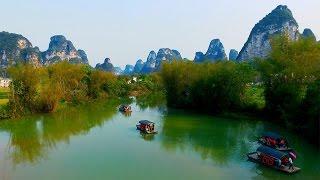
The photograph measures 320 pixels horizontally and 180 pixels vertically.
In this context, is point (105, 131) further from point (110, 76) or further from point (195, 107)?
point (110, 76)

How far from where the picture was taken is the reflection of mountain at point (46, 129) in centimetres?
2274

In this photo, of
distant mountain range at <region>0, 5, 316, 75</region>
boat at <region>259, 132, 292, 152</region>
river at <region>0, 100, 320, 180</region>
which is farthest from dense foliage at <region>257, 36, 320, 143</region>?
distant mountain range at <region>0, 5, 316, 75</region>

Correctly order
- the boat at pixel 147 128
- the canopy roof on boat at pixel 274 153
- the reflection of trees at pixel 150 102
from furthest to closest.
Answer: the reflection of trees at pixel 150 102
the boat at pixel 147 128
the canopy roof on boat at pixel 274 153

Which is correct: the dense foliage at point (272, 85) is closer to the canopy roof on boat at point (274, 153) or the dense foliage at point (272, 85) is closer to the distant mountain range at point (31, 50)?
the canopy roof on boat at point (274, 153)

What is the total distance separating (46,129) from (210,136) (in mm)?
12086

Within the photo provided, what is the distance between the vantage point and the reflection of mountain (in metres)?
22.7

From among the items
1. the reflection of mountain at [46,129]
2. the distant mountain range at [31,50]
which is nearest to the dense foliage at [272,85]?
the reflection of mountain at [46,129]

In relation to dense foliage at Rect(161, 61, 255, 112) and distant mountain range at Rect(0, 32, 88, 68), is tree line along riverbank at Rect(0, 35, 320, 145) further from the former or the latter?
distant mountain range at Rect(0, 32, 88, 68)

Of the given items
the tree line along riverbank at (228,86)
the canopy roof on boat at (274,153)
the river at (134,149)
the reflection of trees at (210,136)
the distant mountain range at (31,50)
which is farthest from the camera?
the distant mountain range at (31,50)

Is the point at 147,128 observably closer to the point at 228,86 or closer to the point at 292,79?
the point at 228,86

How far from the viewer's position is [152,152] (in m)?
22.4

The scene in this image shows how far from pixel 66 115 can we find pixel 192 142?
16556 millimetres

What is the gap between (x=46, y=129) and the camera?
97.5 ft

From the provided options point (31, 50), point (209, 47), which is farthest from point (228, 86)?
point (209, 47)
